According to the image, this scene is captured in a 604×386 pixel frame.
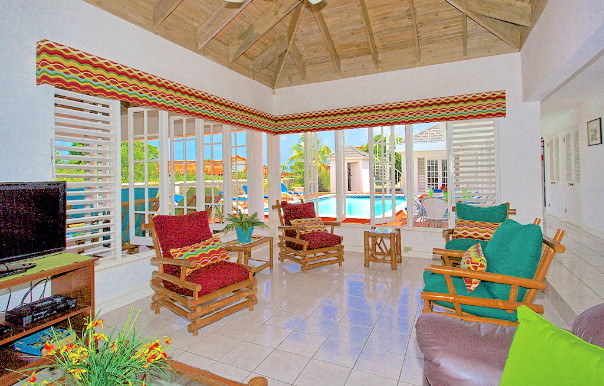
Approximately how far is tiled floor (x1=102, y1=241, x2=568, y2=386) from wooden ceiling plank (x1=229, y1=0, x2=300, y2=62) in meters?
3.31

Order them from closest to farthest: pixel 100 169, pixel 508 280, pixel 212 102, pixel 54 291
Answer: pixel 508 280 → pixel 54 291 → pixel 100 169 → pixel 212 102

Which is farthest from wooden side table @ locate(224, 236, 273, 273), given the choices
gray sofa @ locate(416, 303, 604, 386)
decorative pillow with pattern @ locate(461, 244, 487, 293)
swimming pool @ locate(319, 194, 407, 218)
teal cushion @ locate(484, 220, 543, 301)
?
swimming pool @ locate(319, 194, 407, 218)

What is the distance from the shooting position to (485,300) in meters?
2.20

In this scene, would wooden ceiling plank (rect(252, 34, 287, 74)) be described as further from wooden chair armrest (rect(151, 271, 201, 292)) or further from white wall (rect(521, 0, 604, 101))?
wooden chair armrest (rect(151, 271, 201, 292))

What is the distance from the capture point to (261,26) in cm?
466

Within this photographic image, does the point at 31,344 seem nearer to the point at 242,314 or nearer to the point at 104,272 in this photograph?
the point at 104,272

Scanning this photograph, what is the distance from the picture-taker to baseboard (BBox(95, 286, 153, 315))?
3266 mm

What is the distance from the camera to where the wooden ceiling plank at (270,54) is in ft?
17.9

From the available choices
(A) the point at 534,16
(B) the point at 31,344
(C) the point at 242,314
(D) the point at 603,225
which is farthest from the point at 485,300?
(D) the point at 603,225

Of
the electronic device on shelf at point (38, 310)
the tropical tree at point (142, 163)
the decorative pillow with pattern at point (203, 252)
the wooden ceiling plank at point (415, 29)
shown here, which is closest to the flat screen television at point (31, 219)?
the electronic device on shelf at point (38, 310)

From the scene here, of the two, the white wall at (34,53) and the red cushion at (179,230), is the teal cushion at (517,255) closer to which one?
the red cushion at (179,230)

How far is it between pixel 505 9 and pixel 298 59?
3.06 metres

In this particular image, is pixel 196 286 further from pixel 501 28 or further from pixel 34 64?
pixel 501 28

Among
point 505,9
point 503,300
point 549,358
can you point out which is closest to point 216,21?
point 505,9
